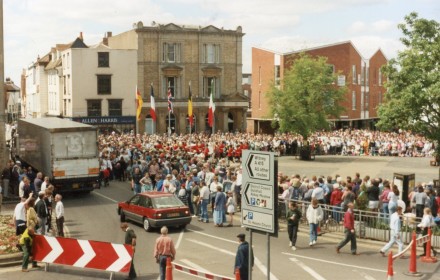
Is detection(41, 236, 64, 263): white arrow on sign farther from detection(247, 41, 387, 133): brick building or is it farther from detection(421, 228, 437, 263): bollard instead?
detection(247, 41, 387, 133): brick building

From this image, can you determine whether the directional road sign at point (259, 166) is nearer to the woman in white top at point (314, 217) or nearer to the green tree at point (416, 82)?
the woman in white top at point (314, 217)

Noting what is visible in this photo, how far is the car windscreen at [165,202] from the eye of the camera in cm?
2050

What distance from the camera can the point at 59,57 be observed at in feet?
243

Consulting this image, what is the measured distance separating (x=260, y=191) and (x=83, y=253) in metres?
A: 6.86

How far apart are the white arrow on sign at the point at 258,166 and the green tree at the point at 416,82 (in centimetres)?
1550

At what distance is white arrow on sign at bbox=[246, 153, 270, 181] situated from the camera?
944 cm

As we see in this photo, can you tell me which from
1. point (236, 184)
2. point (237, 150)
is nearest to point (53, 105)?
point (237, 150)

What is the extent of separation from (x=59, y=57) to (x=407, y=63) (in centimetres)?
5724

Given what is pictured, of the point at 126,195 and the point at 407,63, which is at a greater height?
the point at 407,63

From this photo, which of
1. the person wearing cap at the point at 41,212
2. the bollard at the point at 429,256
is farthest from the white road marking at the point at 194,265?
the bollard at the point at 429,256

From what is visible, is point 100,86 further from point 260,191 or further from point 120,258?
point 260,191

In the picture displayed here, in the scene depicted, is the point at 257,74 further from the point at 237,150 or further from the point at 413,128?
the point at 413,128

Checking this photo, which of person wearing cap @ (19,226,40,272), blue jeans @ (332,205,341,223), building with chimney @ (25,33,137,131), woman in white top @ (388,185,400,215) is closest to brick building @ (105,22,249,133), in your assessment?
building with chimney @ (25,33,137,131)

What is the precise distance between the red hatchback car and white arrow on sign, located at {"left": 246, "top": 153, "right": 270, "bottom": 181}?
35.7 ft
